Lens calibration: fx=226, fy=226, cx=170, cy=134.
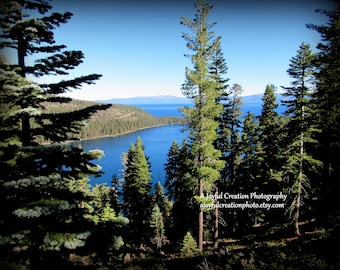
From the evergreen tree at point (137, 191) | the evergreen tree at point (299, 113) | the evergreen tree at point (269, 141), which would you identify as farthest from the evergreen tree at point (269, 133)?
the evergreen tree at point (137, 191)

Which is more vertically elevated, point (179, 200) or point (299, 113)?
point (299, 113)

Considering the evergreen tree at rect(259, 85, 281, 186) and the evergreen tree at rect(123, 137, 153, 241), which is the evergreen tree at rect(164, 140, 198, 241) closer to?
the evergreen tree at rect(123, 137, 153, 241)

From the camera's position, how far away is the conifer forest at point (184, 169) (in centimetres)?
597

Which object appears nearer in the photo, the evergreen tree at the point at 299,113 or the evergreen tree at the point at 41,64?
the evergreen tree at the point at 41,64

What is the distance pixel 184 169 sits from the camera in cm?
1680

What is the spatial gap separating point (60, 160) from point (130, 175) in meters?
26.3

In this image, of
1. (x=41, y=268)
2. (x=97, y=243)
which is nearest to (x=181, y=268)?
(x=97, y=243)

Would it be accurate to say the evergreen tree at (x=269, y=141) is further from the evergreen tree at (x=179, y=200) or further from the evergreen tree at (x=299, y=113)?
the evergreen tree at (x=179, y=200)

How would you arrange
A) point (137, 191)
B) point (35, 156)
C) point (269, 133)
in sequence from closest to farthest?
point (35, 156)
point (269, 133)
point (137, 191)

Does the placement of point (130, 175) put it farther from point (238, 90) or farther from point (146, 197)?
point (238, 90)

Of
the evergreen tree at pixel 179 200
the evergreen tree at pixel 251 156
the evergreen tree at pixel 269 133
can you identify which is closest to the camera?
the evergreen tree at pixel 269 133

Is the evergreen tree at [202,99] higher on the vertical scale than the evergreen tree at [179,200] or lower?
higher

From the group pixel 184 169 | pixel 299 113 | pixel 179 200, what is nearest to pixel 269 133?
pixel 299 113

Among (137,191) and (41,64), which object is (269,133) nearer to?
(137,191)
